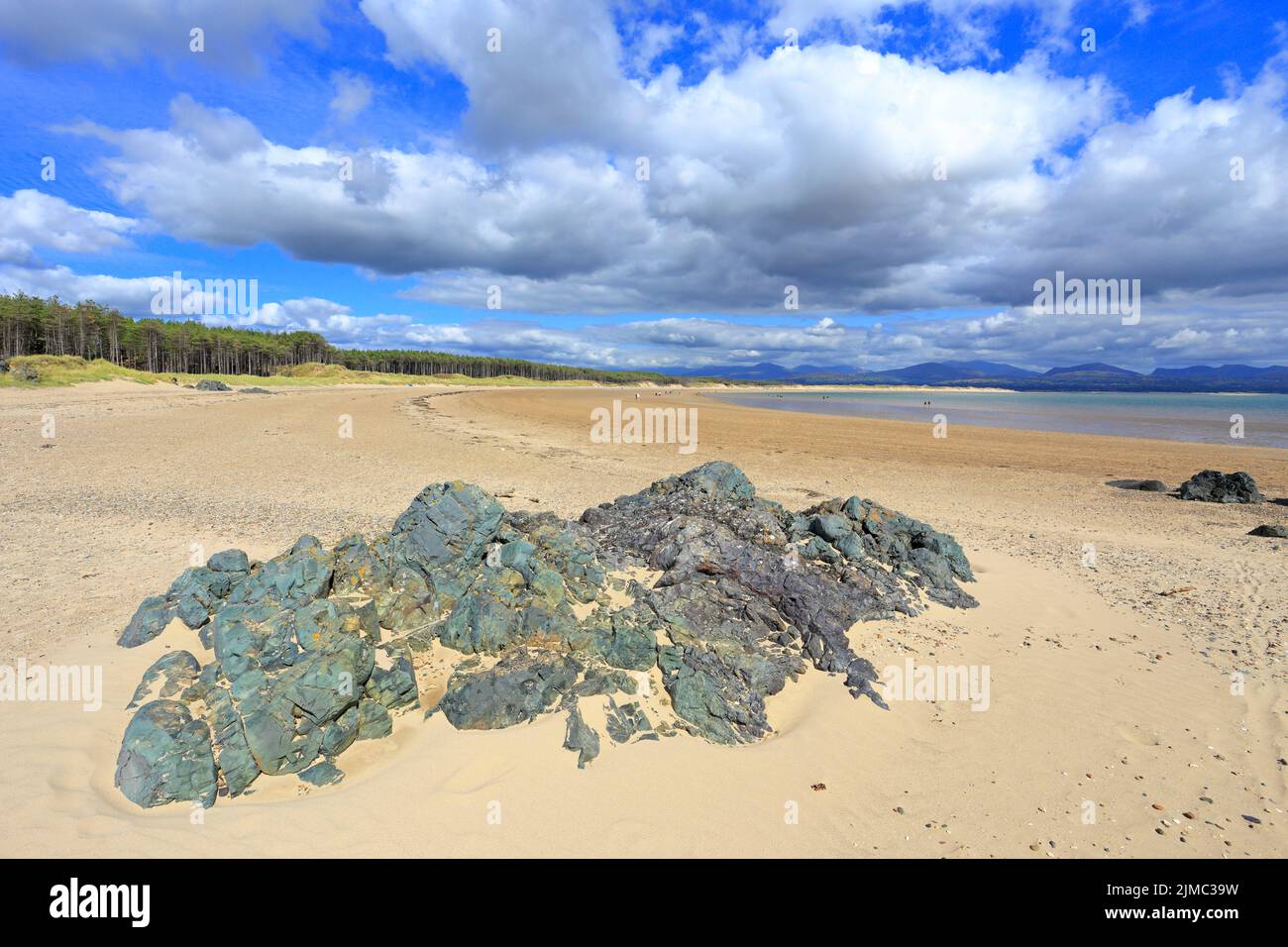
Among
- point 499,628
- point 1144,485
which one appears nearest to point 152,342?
point 499,628

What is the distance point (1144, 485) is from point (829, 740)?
23360 mm

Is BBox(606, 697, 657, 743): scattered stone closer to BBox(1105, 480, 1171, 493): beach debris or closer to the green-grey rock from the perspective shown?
the green-grey rock

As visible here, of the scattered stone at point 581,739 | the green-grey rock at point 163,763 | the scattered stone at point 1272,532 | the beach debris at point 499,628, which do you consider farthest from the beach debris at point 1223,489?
the green-grey rock at point 163,763

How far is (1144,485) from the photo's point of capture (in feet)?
71.4

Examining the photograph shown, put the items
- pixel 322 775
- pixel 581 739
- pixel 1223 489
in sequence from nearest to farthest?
1. pixel 322 775
2. pixel 581 739
3. pixel 1223 489

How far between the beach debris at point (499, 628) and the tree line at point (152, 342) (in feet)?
329

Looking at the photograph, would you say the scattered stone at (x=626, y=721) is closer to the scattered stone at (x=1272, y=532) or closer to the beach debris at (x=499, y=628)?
the beach debris at (x=499, y=628)

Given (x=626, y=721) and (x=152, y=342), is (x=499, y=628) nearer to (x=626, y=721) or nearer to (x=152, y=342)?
(x=626, y=721)

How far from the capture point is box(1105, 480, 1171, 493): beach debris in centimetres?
2124

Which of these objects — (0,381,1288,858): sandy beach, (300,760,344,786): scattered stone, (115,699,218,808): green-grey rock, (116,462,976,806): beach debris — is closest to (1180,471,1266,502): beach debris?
(0,381,1288,858): sandy beach

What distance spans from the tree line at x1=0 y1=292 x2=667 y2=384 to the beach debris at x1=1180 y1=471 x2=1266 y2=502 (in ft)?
369

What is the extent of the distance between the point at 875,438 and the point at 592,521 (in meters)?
32.8
